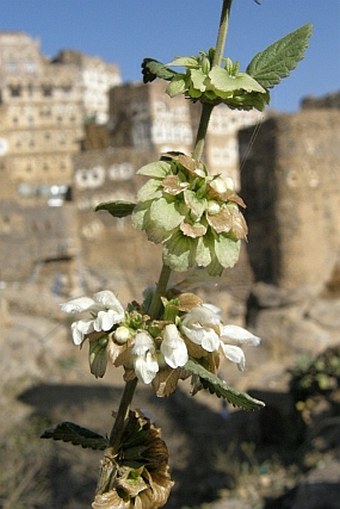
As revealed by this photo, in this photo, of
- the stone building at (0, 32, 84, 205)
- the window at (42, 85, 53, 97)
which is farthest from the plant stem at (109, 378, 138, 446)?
the window at (42, 85, 53, 97)

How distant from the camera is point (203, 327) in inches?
38.4

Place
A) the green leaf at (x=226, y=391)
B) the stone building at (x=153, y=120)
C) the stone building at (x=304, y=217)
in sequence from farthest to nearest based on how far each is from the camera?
1. the stone building at (x=153, y=120)
2. the stone building at (x=304, y=217)
3. the green leaf at (x=226, y=391)

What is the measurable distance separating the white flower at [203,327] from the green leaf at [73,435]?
27cm

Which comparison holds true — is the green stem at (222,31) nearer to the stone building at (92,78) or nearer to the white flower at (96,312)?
the white flower at (96,312)

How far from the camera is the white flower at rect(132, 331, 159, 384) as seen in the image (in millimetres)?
926

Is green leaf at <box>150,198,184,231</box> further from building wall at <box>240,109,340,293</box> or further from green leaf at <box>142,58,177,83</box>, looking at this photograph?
building wall at <box>240,109,340,293</box>

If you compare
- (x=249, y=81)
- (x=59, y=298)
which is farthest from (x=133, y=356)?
(x=59, y=298)

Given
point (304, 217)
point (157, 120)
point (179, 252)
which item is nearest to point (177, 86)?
point (179, 252)

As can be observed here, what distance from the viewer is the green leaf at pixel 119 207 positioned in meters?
1.07

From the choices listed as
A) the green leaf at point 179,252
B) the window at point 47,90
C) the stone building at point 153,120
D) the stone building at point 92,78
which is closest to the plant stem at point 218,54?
the green leaf at point 179,252

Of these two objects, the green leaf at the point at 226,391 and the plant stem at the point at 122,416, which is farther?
the plant stem at the point at 122,416

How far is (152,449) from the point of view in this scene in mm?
1049

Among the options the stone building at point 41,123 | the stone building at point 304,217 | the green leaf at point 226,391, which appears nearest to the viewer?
the green leaf at point 226,391

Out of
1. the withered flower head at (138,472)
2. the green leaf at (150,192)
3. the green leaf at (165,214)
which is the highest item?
the green leaf at (150,192)
